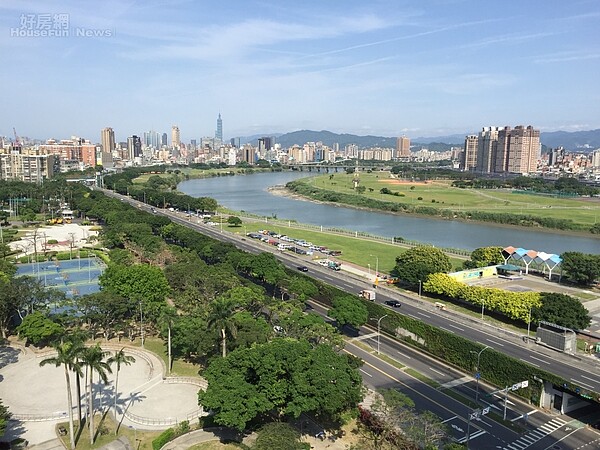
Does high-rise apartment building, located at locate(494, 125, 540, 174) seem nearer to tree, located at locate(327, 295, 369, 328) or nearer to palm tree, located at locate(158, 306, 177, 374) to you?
tree, located at locate(327, 295, 369, 328)

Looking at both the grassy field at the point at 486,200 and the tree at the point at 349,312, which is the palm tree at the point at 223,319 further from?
the grassy field at the point at 486,200

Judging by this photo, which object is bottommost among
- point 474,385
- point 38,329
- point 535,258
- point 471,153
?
point 474,385

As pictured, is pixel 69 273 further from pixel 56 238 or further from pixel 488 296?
pixel 488 296

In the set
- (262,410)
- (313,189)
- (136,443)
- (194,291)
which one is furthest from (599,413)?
(313,189)

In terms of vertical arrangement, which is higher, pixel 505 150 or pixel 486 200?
pixel 505 150

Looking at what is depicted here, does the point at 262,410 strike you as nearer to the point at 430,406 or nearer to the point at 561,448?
the point at 430,406

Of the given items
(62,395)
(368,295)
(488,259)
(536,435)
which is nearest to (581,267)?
(488,259)

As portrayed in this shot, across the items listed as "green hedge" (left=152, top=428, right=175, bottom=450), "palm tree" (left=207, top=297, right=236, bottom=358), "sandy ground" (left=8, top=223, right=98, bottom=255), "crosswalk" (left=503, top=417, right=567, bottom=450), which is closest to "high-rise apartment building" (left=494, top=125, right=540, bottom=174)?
"sandy ground" (left=8, top=223, right=98, bottom=255)
